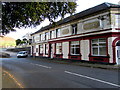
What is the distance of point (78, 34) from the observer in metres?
19.1

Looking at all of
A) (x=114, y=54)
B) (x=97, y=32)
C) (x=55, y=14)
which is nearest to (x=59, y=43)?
(x=97, y=32)

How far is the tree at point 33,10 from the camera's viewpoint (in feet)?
21.8

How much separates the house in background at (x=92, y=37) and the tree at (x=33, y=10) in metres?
3.46

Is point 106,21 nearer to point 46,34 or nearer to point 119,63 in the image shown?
point 119,63

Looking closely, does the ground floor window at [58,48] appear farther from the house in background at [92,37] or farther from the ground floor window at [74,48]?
the ground floor window at [74,48]

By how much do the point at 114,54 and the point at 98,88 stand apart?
383 inches

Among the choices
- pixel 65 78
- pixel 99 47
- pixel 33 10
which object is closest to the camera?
pixel 33 10

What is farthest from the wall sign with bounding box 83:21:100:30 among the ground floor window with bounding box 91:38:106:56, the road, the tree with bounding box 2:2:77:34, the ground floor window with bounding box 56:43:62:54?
the tree with bounding box 2:2:77:34

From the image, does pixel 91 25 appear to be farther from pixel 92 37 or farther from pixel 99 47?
pixel 99 47

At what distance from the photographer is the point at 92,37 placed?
16750 mm

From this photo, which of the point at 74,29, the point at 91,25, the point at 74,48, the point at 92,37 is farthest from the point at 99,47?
the point at 74,29

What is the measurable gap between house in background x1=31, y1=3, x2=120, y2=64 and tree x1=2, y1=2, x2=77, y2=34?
3461 millimetres

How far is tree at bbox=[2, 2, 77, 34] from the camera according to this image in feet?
21.8

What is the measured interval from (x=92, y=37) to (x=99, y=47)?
A: 68.1 inches
